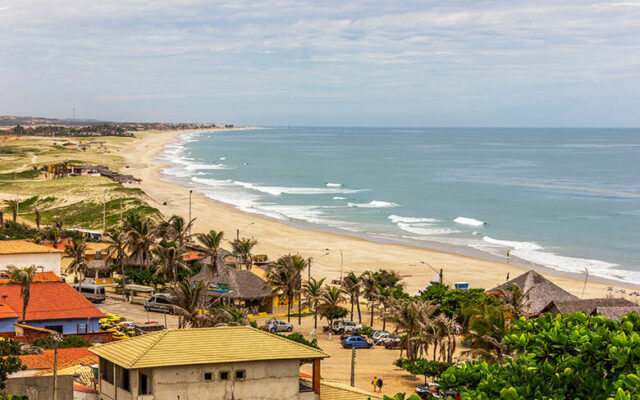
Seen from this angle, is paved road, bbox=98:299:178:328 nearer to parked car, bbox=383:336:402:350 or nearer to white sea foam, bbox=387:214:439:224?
parked car, bbox=383:336:402:350

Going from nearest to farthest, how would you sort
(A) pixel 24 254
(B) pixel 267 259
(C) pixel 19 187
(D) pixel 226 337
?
(D) pixel 226 337 → (A) pixel 24 254 → (B) pixel 267 259 → (C) pixel 19 187

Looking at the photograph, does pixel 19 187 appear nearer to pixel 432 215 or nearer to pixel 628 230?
pixel 432 215

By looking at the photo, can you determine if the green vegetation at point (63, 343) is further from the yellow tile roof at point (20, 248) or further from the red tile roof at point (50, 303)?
the yellow tile roof at point (20, 248)

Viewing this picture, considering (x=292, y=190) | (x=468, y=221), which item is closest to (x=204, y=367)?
(x=468, y=221)

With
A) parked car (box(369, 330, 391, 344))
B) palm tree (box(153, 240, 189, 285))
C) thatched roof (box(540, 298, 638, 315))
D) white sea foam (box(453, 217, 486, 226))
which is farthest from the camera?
white sea foam (box(453, 217, 486, 226))

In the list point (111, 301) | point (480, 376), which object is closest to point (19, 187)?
point (111, 301)

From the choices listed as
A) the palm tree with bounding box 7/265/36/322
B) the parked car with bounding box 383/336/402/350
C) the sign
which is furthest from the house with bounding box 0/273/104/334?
the parked car with bounding box 383/336/402/350

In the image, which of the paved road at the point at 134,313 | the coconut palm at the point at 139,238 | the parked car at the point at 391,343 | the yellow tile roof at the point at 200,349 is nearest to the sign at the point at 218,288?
the paved road at the point at 134,313
